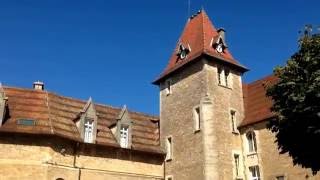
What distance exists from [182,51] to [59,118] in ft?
37.7

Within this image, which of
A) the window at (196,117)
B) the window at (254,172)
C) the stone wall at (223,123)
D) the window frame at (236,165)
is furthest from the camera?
the window at (196,117)

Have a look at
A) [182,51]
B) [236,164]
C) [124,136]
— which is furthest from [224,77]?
[124,136]

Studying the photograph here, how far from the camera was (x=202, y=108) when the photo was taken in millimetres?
31875

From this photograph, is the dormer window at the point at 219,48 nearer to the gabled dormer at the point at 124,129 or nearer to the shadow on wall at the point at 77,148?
the gabled dormer at the point at 124,129

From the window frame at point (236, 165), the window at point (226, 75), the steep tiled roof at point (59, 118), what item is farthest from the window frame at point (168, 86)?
the window frame at point (236, 165)

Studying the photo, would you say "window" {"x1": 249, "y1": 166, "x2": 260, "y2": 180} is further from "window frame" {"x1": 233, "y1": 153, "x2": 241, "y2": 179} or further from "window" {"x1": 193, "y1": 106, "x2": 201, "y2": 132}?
"window" {"x1": 193, "y1": 106, "x2": 201, "y2": 132}

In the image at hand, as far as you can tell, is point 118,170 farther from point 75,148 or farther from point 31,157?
point 31,157

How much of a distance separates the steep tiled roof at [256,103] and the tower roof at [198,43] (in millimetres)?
1684

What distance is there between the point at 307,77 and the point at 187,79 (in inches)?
614

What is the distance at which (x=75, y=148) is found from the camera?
98.8 ft

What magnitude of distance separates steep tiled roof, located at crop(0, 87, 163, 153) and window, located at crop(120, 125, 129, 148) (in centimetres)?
60

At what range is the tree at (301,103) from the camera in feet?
62.3

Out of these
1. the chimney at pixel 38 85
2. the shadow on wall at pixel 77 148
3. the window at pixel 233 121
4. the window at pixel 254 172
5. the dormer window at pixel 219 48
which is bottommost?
the window at pixel 254 172

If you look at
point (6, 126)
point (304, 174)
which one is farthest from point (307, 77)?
point (6, 126)
